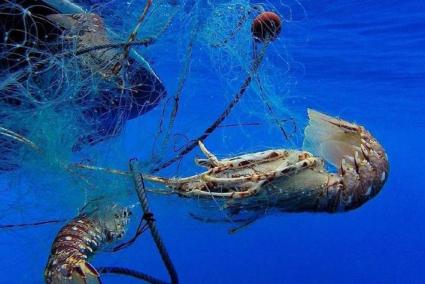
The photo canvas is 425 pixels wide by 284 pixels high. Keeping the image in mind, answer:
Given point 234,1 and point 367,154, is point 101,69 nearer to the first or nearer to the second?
point 234,1

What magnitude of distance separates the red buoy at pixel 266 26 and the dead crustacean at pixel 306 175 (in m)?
0.79

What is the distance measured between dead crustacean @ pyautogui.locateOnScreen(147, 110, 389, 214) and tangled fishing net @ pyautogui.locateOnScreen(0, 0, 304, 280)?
0.26 meters

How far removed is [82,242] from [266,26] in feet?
7.68

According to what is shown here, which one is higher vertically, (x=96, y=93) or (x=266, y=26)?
(x=266, y=26)

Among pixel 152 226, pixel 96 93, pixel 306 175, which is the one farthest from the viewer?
pixel 96 93

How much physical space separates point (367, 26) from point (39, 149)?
39.1 feet

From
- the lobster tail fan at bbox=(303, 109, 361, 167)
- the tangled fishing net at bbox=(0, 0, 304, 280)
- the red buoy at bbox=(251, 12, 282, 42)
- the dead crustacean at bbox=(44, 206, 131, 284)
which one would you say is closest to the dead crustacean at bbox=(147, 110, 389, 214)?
the lobster tail fan at bbox=(303, 109, 361, 167)

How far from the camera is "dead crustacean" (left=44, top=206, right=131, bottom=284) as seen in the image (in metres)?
3.16

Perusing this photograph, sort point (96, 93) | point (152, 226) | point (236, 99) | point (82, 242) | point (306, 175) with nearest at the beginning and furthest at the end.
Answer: point (152, 226), point (82, 242), point (306, 175), point (96, 93), point (236, 99)

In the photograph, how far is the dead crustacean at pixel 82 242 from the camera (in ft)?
10.4

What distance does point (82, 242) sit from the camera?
3.51 metres

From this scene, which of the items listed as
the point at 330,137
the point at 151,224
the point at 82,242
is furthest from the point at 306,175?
the point at 82,242

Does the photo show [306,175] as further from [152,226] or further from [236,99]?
[152,226]

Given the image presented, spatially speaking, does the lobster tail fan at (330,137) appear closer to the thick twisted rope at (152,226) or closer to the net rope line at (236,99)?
the net rope line at (236,99)
